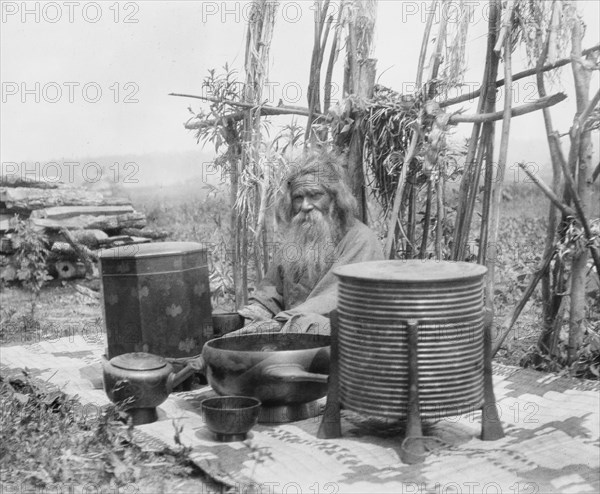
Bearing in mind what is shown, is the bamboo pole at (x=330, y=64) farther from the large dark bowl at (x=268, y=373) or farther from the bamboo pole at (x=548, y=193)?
the large dark bowl at (x=268, y=373)

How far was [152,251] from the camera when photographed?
16.8ft

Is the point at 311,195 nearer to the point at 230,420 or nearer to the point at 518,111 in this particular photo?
the point at 518,111

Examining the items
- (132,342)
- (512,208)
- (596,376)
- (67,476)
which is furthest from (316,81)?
(512,208)

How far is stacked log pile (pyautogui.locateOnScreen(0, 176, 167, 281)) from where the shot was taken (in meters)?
10.2

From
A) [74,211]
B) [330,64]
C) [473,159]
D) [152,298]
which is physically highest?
[330,64]

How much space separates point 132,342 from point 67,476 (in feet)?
5.35

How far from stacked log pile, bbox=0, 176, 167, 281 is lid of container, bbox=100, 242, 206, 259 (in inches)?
196

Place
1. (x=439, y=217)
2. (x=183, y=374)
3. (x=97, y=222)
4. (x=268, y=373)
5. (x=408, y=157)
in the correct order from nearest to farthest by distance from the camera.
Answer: (x=268, y=373)
(x=183, y=374)
(x=408, y=157)
(x=439, y=217)
(x=97, y=222)

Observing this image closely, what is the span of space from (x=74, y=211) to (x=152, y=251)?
232 inches

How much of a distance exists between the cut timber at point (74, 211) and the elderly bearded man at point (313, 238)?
18.2ft

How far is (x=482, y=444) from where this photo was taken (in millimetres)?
3902

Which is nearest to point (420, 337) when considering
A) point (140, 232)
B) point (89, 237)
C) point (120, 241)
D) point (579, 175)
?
point (579, 175)

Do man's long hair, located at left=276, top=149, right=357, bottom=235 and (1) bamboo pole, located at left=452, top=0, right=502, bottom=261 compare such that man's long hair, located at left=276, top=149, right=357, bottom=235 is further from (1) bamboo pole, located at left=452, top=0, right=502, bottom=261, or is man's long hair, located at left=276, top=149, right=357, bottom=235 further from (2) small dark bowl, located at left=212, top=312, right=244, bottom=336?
(2) small dark bowl, located at left=212, top=312, right=244, bottom=336

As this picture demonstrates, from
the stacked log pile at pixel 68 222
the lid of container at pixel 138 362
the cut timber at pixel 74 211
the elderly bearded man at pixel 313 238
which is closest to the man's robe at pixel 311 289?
the elderly bearded man at pixel 313 238
